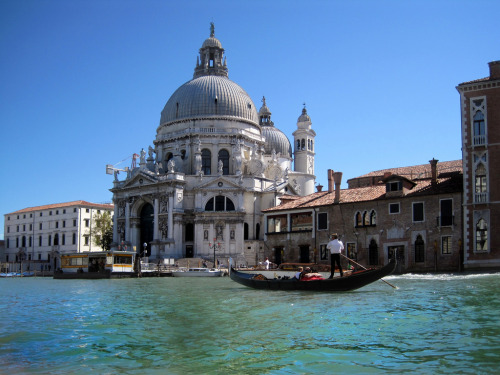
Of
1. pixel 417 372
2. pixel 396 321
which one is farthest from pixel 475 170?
pixel 417 372

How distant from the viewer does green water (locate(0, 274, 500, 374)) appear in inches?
361

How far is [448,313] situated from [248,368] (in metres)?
7.11

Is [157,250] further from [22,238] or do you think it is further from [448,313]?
[448,313]

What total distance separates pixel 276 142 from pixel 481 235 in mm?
46973

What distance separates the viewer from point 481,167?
1282 inches

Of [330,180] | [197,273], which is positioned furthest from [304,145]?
[197,273]

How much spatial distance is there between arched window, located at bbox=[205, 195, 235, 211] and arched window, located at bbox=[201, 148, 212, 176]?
5.27 meters

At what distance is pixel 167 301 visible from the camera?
65.9 feet

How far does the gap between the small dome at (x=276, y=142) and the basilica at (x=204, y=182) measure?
5987 mm

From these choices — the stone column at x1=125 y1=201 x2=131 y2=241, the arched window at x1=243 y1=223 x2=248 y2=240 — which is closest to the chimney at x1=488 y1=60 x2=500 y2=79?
the arched window at x1=243 y1=223 x2=248 y2=240

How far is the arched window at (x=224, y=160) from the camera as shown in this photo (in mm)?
63375

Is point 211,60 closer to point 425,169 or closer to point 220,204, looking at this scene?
point 220,204

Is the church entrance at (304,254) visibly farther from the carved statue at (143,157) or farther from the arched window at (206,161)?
the carved statue at (143,157)

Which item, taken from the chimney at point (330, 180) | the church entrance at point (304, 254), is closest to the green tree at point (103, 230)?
the church entrance at point (304, 254)
